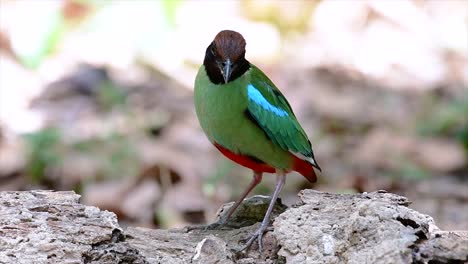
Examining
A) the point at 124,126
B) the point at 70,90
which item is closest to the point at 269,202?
the point at 124,126

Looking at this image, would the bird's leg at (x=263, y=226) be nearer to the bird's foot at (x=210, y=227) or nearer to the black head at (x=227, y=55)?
the bird's foot at (x=210, y=227)

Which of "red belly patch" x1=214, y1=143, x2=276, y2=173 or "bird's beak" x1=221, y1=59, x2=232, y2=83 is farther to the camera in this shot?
"red belly patch" x1=214, y1=143, x2=276, y2=173

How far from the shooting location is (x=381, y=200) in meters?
3.41

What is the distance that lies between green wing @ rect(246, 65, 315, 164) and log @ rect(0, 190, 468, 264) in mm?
459

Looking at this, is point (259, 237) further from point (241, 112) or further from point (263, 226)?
point (241, 112)

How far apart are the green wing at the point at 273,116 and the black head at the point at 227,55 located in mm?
120

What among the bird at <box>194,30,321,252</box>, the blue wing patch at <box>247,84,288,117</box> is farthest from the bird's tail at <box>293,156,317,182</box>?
the blue wing patch at <box>247,84,288,117</box>

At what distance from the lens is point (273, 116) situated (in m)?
4.06

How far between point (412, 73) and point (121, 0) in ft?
9.55

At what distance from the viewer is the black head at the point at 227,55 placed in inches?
155

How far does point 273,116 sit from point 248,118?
4.5 inches

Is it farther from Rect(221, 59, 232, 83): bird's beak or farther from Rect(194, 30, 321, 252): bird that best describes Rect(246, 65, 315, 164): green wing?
Rect(221, 59, 232, 83): bird's beak

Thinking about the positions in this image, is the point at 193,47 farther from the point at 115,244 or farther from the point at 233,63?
the point at 115,244

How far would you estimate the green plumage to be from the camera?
3994mm
